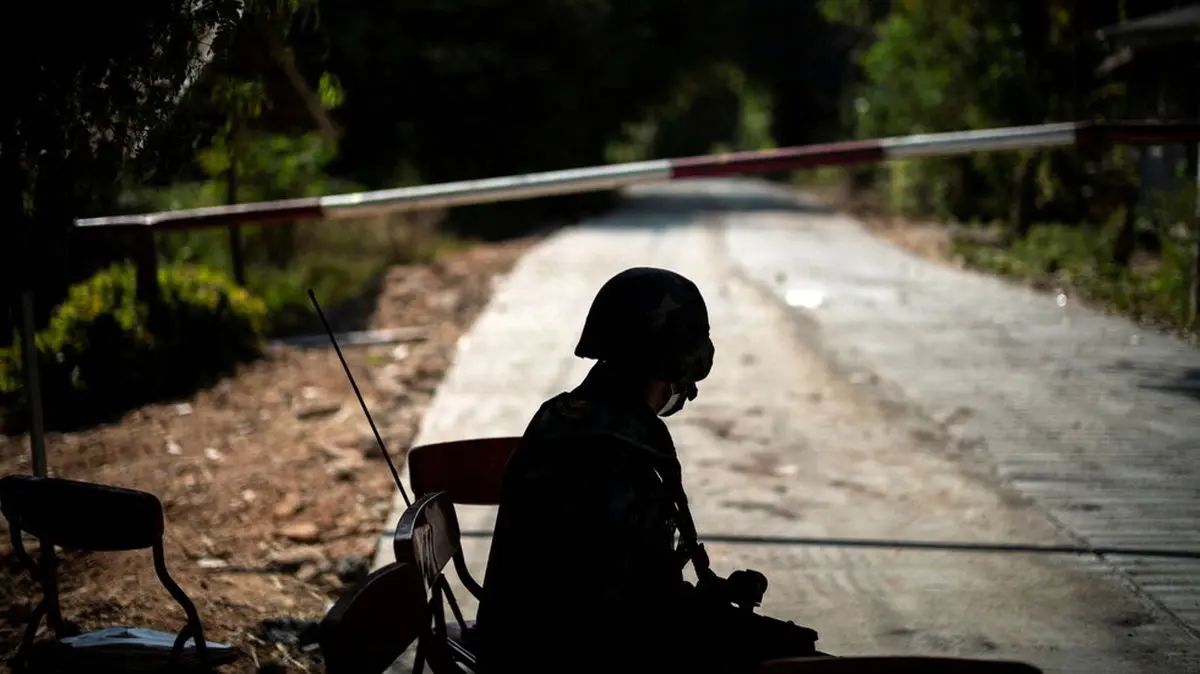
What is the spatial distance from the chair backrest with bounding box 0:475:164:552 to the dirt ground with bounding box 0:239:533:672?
1.9 inches

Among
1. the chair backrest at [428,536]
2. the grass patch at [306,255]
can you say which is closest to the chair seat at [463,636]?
the chair backrest at [428,536]

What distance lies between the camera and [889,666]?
79.6 inches

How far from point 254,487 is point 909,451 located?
140 inches

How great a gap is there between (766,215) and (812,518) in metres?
23.5

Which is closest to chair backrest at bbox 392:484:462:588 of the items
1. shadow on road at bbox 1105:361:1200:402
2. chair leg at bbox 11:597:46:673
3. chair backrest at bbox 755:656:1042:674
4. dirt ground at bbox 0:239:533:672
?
chair backrest at bbox 755:656:1042:674

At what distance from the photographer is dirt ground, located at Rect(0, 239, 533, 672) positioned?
4.50 meters

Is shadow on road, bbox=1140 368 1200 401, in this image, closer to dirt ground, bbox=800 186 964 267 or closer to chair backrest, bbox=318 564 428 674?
chair backrest, bbox=318 564 428 674

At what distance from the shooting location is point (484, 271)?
1680 cm

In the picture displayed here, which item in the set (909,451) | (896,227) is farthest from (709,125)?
(909,451)

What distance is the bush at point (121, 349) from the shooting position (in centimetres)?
805

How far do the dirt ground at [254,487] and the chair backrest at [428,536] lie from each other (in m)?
0.96

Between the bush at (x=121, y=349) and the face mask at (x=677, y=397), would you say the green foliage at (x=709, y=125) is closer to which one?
the bush at (x=121, y=349)

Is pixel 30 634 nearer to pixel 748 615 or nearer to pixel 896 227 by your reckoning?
pixel 748 615

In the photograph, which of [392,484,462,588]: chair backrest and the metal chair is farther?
the metal chair
